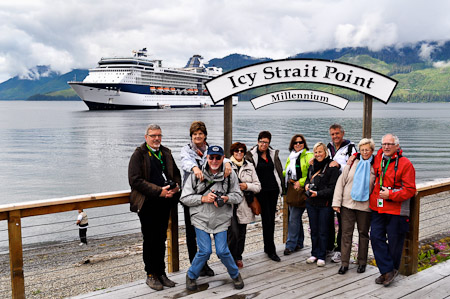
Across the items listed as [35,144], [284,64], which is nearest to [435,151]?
[284,64]

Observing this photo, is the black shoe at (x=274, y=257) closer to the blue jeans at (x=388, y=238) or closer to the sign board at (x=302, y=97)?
the blue jeans at (x=388, y=238)

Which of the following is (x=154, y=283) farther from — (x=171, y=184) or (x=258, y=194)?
(x=258, y=194)

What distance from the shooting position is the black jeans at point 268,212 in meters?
4.07

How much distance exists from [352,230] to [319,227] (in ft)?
1.15

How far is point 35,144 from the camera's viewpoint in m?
33.3

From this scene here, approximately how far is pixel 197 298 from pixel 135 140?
108ft

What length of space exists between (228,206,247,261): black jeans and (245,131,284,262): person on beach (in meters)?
0.34

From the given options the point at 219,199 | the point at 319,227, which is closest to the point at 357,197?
the point at 319,227

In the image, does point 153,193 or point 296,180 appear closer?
point 153,193

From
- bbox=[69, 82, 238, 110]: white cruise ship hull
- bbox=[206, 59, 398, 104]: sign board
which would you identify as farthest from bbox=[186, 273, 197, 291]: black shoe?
bbox=[69, 82, 238, 110]: white cruise ship hull

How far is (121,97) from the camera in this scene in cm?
7294

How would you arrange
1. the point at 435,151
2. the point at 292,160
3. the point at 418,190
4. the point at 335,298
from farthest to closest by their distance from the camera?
the point at 435,151 < the point at 292,160 < the point at 418,190 < the point at 335,298

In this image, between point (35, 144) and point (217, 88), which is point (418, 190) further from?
point (35, 144)

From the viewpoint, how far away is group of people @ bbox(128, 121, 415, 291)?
10.9ft
